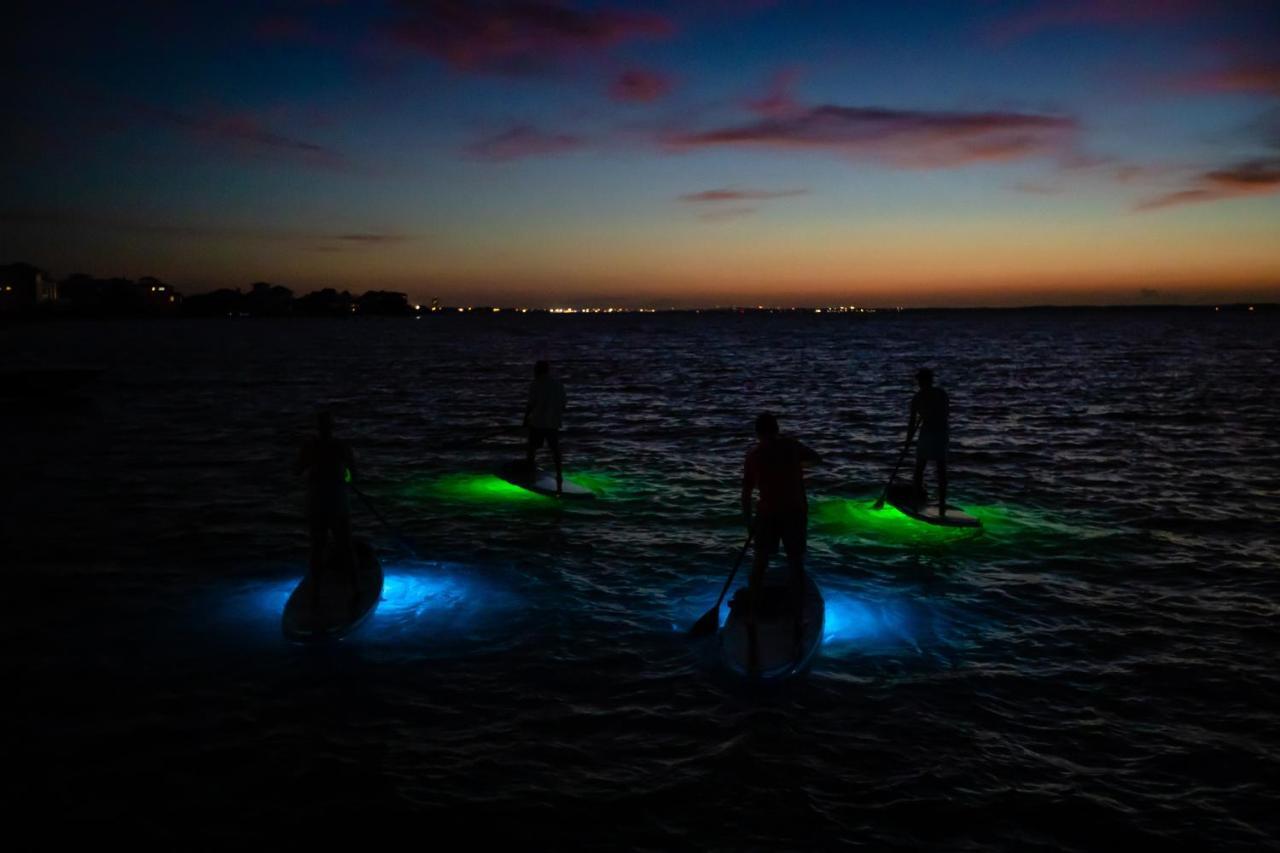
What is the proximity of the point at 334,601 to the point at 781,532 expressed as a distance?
224 inches

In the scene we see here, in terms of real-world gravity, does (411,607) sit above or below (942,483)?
below

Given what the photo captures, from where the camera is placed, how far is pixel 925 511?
1630cm

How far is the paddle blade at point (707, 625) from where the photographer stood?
10.9 meters

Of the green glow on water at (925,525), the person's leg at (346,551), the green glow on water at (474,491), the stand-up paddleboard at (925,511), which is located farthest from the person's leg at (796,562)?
the green glow on water at (474,491)

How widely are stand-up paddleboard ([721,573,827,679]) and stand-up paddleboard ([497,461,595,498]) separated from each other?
8437 mm

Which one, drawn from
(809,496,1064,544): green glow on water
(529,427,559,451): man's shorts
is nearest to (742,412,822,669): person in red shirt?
(809,496,1064,544): green glow on water

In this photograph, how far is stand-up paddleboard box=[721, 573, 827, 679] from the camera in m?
9.63

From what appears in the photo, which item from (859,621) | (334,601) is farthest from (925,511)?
(334,601)

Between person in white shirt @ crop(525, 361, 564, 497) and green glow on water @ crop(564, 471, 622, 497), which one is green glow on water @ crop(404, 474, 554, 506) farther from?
→ person in white shirt @ crop(525, 361, 564, 497)

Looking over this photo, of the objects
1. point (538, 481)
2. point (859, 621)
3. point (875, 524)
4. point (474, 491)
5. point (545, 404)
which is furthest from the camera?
point (474, 491)

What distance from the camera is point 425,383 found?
178ft

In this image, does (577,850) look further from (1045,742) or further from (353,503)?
(353,503)

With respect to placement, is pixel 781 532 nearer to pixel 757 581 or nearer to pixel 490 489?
pixel 757 581

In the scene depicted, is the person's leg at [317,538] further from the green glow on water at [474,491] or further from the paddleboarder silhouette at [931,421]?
the paddleboarder silhouette at [931,421]
